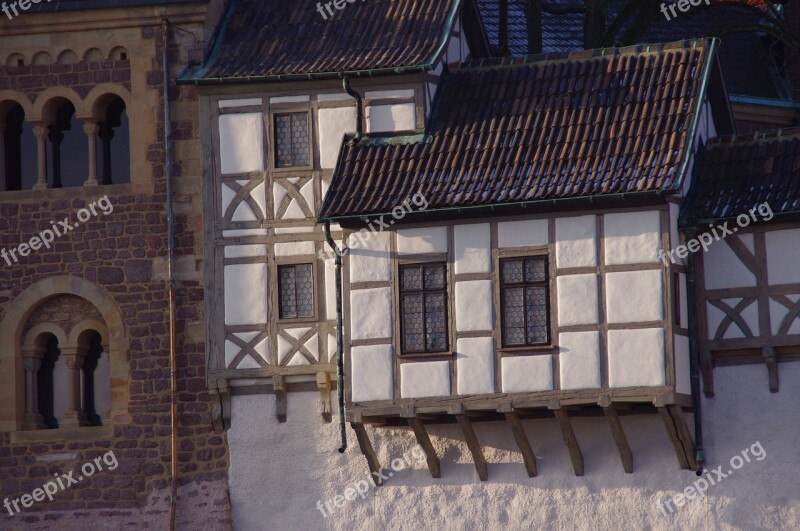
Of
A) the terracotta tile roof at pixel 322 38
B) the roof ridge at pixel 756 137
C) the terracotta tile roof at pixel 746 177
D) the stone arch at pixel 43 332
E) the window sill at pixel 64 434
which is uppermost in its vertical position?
the terracotta tile roof at pixel 322 38

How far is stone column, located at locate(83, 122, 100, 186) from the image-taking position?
→ 30453 mm

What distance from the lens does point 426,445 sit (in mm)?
28578

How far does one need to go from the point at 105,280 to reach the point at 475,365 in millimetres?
5734

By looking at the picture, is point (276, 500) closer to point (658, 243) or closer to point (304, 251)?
point (304, 251)

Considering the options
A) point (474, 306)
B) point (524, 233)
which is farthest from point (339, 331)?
point (524, 233)

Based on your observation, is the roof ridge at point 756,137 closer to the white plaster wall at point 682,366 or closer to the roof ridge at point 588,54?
the roof ridge at point 588,54

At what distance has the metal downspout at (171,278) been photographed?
29.5 meters

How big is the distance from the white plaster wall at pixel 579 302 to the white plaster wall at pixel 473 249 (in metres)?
1.10

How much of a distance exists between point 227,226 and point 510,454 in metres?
5.00

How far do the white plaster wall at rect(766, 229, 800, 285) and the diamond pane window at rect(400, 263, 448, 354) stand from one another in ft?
14.0

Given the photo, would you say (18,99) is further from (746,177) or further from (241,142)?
(746,177)

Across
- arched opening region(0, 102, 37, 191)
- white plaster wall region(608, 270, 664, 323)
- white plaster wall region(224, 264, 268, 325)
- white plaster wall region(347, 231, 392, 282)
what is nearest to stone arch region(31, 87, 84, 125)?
arched opening region(0, 102, 37, 191)

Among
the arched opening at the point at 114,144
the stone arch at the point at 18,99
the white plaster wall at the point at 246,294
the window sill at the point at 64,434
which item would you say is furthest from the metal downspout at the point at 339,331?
the stone arch at the point at 18,99

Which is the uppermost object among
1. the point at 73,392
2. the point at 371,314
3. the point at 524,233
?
the point at 524,233
